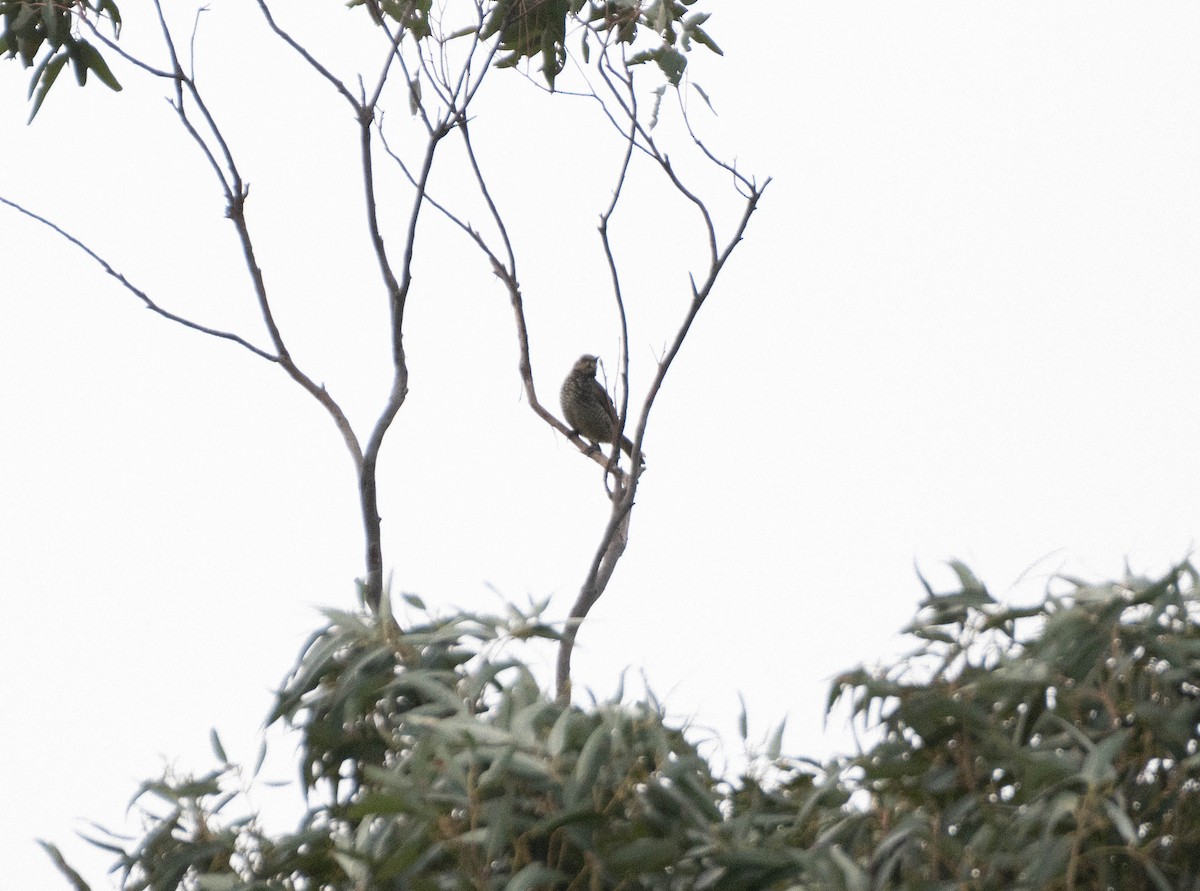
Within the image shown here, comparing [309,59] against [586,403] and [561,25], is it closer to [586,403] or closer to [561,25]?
[561,25]

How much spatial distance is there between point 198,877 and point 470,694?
376 mm

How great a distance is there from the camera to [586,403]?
312 inches

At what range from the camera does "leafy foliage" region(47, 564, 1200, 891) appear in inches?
50.6

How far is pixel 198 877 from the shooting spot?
5.07 feet

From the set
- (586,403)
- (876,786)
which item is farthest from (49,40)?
(586,403)

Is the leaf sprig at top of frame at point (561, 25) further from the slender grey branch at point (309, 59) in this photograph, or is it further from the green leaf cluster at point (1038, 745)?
the green leaf cluster at point (1038, 745)

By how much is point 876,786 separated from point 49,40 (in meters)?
3.05

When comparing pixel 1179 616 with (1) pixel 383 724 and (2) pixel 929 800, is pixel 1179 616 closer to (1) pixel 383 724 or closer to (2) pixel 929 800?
(2) pixel 929 800

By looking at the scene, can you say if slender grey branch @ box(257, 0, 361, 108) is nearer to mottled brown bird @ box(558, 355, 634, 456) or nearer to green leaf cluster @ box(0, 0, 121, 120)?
green leaf cluster @ box(0, 0, 121, 120)

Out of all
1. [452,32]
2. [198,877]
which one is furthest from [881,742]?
[452,32]

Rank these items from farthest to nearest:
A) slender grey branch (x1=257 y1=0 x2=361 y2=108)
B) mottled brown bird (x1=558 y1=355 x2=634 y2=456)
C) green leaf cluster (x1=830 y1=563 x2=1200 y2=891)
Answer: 1. mottled brown bird (x1=558 y1=355 x2=634 y2=456)
2. slender grey branch (x1=257 y1=0 x2=361 y2=108)
3. green leaf cluster (x1=830 y1=563 x2=1200 y2=891)

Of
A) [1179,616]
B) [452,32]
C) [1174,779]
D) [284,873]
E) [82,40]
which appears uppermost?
[82,40]

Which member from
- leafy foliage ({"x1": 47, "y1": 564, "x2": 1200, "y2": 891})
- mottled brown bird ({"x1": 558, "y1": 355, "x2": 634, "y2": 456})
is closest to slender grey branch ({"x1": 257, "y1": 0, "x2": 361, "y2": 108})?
leafy foliage ({"x1": 47, "y1": 564, "x2": 1200, "y2": 891})

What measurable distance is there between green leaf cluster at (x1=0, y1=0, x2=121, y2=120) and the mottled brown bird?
435cm
